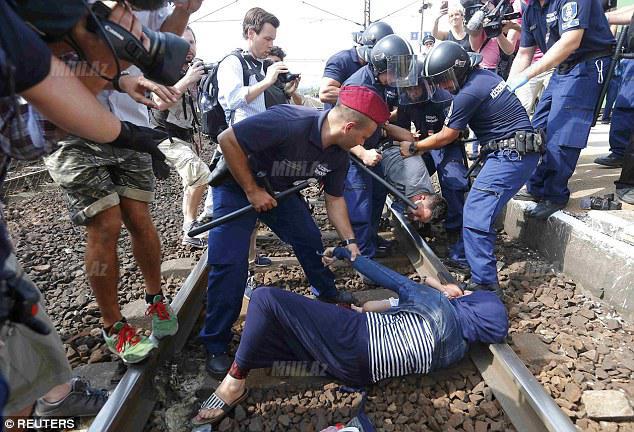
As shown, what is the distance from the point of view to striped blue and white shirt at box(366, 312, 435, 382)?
7.63 ft

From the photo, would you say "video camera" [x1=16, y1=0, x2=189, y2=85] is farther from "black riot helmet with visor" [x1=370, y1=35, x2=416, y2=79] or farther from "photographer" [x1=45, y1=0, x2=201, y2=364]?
"black riot helmet with visor" [x1=370, y1=35, x2=416, y2=79]

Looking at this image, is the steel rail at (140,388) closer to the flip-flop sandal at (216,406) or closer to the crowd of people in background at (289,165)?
the crowd of people in background at (289,165)

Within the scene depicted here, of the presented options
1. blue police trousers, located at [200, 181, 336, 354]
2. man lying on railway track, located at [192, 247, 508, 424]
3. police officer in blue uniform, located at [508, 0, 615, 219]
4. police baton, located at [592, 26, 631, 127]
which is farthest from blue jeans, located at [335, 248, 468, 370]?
police baton, located at [592, 26, 631, 127]

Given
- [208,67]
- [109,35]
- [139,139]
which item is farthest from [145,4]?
[208,67]

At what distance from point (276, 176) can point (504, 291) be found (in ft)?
6.79

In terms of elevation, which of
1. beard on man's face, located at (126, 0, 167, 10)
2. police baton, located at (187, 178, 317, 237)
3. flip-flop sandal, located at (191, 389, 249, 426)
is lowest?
flip-flop sandal, located at (191, 389, 249, 426)

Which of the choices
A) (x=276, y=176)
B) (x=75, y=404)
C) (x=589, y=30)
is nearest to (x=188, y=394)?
(x=75, y=404)

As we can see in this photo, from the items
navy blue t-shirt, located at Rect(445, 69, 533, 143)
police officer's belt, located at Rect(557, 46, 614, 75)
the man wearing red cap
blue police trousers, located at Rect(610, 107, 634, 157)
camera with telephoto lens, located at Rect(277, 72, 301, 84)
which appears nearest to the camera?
the man wearing red cap

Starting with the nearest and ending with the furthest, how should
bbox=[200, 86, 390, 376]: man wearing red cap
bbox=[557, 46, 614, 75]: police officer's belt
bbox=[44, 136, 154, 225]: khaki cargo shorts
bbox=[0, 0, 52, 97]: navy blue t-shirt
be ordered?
bbox=[0, 0, 52, 97]: navy blue t-shirt < bbox=[44, 136, 154, 225]: khaki cargo shorts < bbox=[200, 86, 390, 376]: man wearing red cap < bbox=[557, 46, 614, 75]: police officer's belt

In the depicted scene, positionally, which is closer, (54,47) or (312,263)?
(54,47)

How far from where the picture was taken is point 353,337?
7.75 ft

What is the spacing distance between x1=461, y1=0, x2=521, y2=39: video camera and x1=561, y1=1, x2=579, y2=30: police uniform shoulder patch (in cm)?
104

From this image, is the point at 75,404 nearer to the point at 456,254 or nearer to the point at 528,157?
the point at 456,254

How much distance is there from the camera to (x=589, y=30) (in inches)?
146
